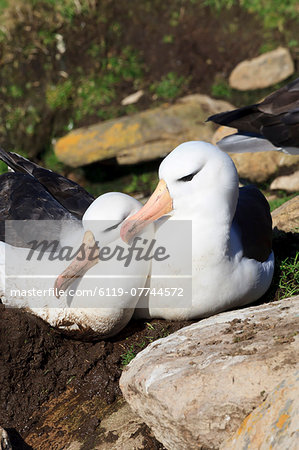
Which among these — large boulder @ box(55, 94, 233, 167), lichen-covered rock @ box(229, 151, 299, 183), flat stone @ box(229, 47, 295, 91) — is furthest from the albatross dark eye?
flat stone @ box(229, 47, 295, 91)

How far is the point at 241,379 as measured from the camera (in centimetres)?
292

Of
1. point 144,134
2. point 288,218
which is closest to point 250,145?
point 288,218

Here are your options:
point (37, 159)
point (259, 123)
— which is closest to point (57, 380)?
point (259, 123)

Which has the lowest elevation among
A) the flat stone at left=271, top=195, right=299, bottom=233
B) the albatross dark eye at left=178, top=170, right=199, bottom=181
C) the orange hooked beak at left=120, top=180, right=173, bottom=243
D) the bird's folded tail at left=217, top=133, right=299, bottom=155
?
the flat stone at left=271, top=195, right=299, bottom=233

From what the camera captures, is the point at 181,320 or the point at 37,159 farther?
the point at 37,159

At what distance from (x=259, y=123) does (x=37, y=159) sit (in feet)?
17.8

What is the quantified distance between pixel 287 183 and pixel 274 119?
2.03 metres

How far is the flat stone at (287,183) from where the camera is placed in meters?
7.22

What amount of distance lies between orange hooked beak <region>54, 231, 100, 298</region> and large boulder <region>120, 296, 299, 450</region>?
2.35 ft

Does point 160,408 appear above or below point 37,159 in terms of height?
above

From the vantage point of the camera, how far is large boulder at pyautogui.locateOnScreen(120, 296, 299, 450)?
114 inches

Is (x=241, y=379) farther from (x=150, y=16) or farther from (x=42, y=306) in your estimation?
(x=150, y=16)

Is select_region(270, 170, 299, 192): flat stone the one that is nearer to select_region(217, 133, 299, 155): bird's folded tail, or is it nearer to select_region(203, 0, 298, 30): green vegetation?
select_region(217, 133, 299, 155): bird's folded tail

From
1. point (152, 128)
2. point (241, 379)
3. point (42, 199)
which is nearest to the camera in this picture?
point (241, 379)
